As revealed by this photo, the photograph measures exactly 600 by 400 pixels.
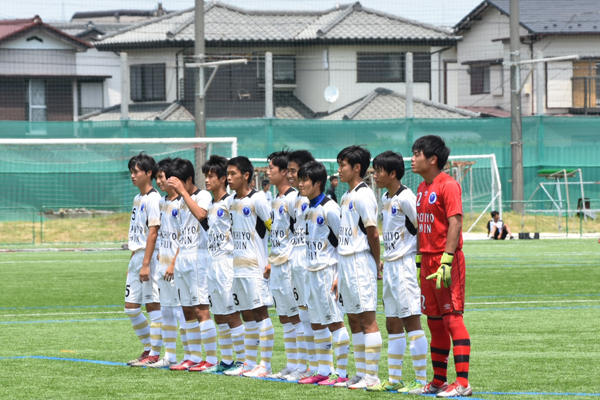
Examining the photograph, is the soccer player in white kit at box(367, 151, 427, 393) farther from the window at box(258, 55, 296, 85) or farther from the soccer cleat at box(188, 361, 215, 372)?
the window at box(258, 55, 296, 85)

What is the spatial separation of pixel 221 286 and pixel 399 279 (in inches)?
75.8

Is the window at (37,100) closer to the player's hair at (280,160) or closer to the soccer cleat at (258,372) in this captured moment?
the player's hair at (280,160)

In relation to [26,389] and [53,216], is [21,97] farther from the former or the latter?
[26,389]

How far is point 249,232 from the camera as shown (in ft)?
28.2

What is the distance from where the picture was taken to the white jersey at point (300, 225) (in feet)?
27.2

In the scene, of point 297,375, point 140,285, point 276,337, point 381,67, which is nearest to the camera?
point 297,375

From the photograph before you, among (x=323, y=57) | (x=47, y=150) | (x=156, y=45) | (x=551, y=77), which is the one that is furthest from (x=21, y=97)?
(x=551, y=77)

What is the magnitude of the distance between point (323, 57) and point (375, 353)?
124 ft

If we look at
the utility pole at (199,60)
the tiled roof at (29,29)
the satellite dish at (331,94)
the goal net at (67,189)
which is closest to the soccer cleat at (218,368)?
the goal net at (67,189)

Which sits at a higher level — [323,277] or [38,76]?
[38,76]

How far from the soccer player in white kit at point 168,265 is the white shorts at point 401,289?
2432 millimetres

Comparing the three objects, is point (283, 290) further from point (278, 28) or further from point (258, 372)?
point (278, 28)

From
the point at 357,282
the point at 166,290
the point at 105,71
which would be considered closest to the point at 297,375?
the point at 357,282

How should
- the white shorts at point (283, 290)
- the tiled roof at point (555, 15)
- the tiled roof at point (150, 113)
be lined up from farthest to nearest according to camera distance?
the tiled roof at point (555, 15)
the tiled roof at point (150, 113)
the white shorts at point (283, 290)
